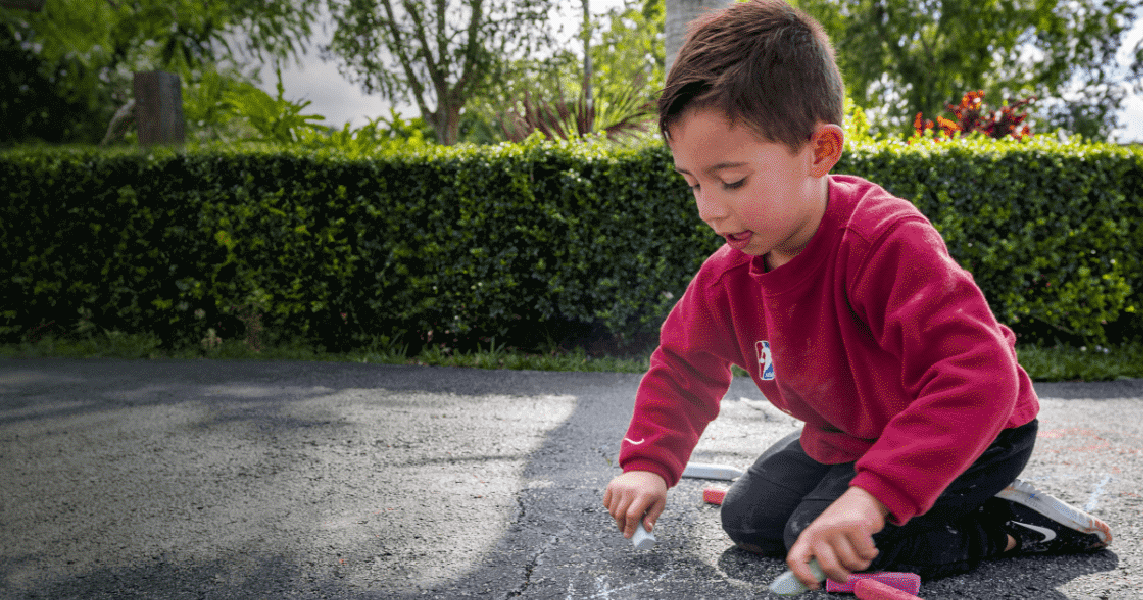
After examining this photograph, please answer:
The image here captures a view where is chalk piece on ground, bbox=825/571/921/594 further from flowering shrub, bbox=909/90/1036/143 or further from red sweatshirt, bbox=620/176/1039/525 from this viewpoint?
flowering shrub, bbox=909/90/1036/143

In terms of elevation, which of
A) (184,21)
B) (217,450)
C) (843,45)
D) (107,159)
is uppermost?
(843,45)

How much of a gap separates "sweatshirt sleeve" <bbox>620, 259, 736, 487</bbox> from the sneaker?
950 mm

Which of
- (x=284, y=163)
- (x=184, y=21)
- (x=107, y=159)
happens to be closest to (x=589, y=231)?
(x=284, y=163)

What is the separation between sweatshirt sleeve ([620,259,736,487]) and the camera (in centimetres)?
170

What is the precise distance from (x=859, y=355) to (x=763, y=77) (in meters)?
0.64

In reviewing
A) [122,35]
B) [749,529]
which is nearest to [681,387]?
[749,529]

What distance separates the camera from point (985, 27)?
59.0 ft

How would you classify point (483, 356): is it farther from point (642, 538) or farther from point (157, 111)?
point (157, 111)

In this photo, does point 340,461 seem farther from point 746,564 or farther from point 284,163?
point 284,163

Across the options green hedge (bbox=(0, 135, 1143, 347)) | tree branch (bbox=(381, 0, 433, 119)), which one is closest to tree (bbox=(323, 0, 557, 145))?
tree branch (bbox=(381, 0, 433, 119))

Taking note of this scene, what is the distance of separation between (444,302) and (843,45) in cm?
1752

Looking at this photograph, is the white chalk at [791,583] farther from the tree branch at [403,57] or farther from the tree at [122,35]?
the tree branch at [403,57]

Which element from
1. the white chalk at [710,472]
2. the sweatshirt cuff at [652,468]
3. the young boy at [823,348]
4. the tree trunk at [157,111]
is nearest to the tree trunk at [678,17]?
the white chalk at [710,472]

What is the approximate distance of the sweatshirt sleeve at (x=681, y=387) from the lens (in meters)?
1.70
